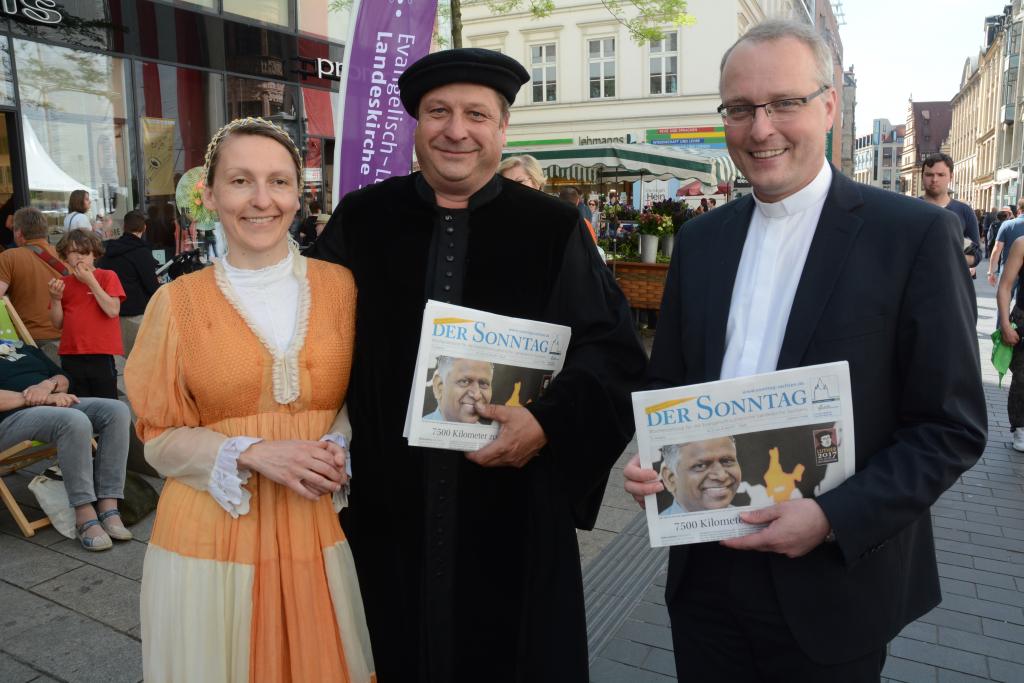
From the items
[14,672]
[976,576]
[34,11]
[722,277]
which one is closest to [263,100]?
[34,11]

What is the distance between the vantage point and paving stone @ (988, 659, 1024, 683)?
298cm

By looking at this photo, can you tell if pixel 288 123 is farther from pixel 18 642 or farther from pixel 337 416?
pixel 337 416

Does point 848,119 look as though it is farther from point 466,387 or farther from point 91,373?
point 466,387

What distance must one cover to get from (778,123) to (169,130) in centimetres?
1124

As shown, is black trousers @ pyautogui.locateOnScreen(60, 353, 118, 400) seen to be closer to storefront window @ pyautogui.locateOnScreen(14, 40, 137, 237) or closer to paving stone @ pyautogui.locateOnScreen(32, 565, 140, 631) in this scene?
paving stone @ pyautogui.locateOnScreen(32, 565, 140, 631)

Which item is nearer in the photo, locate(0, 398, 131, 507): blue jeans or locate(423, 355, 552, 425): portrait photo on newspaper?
locate(423, 355, 552, 425): portrait photo on newspaper

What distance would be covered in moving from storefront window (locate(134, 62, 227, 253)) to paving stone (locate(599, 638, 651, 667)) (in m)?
9.49

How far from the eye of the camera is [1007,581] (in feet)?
12.7

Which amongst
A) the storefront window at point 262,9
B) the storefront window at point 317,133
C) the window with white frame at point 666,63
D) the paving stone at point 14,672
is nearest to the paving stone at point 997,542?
the paving stone at point 14,672

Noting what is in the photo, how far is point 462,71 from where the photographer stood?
6.81 ft

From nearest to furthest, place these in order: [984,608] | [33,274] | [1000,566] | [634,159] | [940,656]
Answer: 1. [940,656]
2. [984,608]
3. [1000,566]
4. [33,274]
5. [634,159]

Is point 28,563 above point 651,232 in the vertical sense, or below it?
below

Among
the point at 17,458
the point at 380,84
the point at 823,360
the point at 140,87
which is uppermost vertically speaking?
the point at 140,87

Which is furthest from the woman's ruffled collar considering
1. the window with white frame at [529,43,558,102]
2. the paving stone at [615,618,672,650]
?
the window with white frame at [529,43,558,102]
